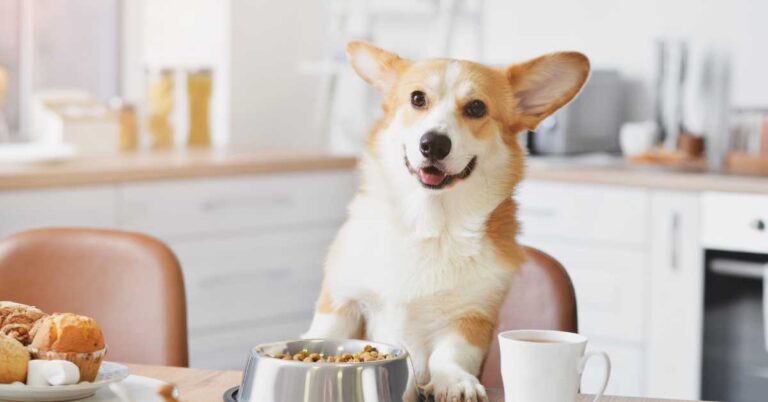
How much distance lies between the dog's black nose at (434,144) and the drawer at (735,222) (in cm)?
157

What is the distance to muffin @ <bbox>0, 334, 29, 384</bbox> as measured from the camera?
0.98 metres

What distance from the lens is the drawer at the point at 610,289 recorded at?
106 inches

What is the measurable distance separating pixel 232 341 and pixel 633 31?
145 cm

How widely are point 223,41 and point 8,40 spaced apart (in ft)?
2.07

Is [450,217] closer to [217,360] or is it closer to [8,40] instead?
[217,360]

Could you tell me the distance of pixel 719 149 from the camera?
3123mm

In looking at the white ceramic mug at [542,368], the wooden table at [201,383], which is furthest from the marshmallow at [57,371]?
the white ceramic mug at [542,368]

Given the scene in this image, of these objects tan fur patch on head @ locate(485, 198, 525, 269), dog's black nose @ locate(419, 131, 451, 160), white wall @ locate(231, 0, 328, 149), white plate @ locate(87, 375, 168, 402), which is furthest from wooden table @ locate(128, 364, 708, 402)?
white wall @ locate(231, 0, 328, 149)

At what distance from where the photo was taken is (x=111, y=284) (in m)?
1.56

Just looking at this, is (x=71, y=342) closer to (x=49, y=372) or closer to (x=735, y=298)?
(x=49, y=372)

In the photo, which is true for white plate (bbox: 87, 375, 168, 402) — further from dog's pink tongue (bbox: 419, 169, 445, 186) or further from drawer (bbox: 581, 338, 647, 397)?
drawer (bbox: 581, 338, 647, 397)

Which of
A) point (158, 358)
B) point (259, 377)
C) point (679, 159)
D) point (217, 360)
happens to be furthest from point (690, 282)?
point (259, 377)

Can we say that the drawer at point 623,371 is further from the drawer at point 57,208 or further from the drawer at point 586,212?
the drawer at point 57,208

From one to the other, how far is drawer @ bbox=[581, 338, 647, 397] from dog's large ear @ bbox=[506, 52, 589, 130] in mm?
1567
